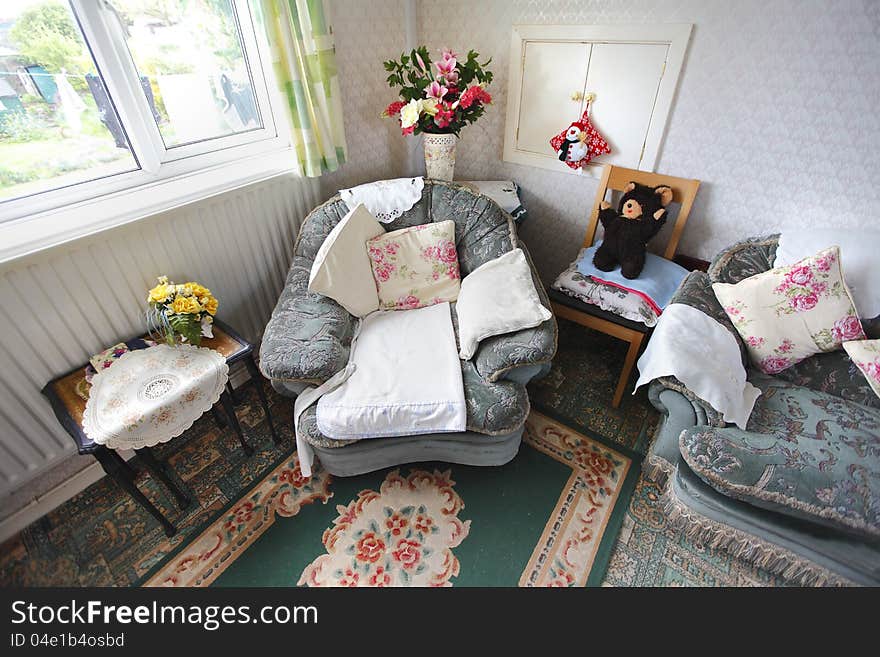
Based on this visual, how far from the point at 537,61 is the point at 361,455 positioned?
195cm

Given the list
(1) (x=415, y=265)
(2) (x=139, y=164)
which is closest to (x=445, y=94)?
(1) (x=415, y=265)

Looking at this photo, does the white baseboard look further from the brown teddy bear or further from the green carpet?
the brown teddy bear

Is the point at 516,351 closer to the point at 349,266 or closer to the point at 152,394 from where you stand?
the point at 349,266

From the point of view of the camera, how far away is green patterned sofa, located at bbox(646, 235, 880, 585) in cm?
114

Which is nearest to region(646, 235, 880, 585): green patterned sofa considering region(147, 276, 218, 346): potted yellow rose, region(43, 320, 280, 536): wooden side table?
region(43, 320, 280, 536): wooden side table

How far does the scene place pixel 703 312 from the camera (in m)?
1.55

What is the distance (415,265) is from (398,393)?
0.66 m

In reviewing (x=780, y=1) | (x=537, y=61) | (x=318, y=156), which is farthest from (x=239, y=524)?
(x=780, y=1)

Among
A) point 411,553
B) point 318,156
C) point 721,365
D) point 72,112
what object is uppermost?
point 72,112

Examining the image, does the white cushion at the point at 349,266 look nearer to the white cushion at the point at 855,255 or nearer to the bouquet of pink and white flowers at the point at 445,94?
the bouquet of pink and white flowers at the point at 445,94

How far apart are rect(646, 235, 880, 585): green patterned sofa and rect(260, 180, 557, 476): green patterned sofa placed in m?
0.48
